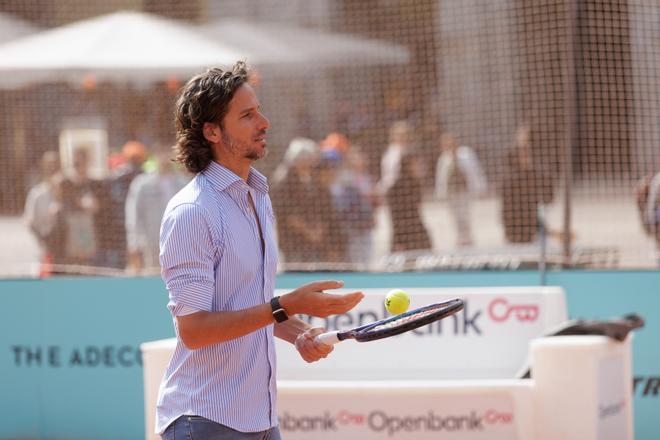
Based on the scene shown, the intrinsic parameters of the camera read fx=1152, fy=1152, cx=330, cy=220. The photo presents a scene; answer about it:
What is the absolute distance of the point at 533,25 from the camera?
8.06 metres

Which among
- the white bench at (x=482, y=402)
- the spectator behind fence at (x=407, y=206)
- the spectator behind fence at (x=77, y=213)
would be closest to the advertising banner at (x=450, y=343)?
the white bench at (x=482, y=402)

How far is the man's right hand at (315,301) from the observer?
2.99 metres

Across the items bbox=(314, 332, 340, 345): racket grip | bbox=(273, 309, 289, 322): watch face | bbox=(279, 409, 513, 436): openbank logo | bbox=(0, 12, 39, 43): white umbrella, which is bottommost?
bbox=(279, 409, 513, 436): openbank logo

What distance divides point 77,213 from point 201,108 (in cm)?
583

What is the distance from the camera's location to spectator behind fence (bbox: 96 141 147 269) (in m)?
8.70

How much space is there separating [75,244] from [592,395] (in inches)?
173

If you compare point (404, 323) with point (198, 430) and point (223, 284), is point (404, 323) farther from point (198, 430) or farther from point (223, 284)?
point (198, 430)

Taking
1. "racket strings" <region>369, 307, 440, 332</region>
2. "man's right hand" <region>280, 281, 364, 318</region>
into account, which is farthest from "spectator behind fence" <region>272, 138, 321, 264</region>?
"man's right hand" <region>280, 281, 364, 318</region>

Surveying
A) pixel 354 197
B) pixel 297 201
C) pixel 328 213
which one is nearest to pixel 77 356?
pixel 297 201

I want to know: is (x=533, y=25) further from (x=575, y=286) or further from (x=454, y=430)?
(x=454, y=430)

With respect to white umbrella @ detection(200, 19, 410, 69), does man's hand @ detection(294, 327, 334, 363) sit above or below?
below

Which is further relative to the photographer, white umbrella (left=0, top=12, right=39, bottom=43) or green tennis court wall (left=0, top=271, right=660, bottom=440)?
white umbrella (left=0, top=12, right=39, bottom=43)

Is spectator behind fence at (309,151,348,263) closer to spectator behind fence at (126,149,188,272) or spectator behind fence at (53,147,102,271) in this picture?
spectator behind fence at (126,149,188,272)

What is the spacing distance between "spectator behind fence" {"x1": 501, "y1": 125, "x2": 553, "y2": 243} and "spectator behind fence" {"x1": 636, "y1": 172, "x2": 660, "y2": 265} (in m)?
0.62
